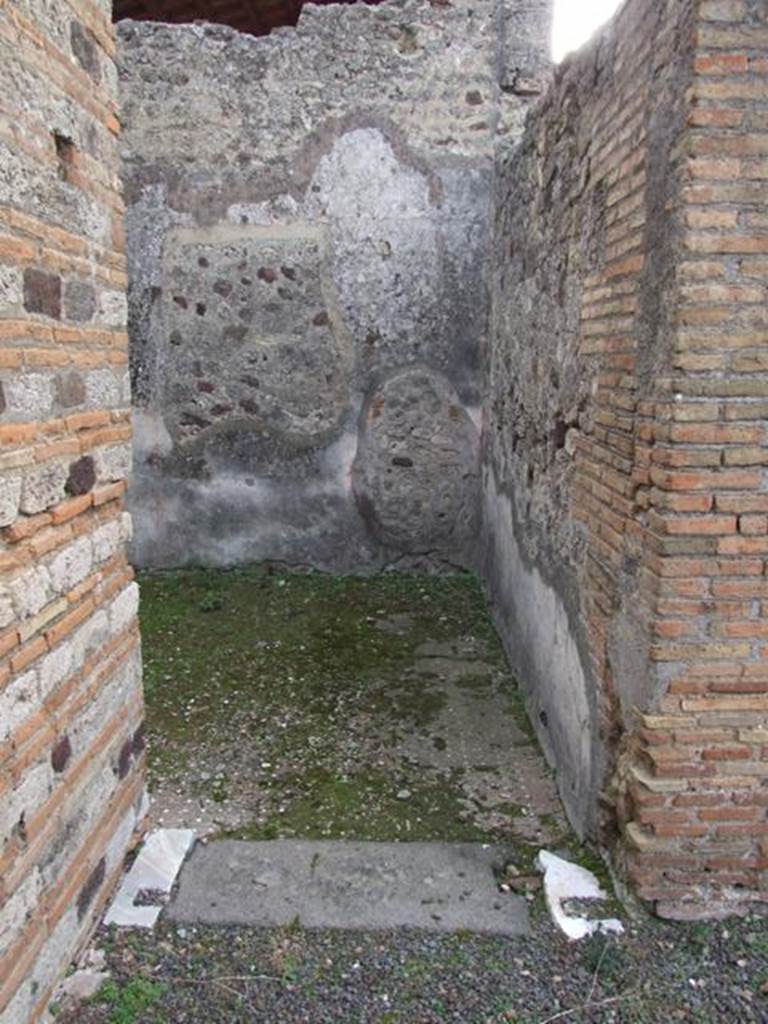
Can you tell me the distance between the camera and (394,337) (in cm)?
577

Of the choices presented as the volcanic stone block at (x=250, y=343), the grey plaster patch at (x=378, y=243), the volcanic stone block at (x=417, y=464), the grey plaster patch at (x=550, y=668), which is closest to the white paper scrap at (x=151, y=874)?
the grey plaster patch at (x=550, y=668)

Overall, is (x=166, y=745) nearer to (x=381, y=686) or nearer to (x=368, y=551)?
(x=381, y=686)

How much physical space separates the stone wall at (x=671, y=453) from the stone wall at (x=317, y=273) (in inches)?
101

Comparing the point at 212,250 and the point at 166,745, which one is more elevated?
the point at 212,250

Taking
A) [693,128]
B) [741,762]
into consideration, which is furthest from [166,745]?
[693,128]

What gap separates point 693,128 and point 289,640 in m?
3.77

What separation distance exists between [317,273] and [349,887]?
4.26m

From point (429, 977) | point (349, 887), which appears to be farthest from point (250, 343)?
point (429, 977)

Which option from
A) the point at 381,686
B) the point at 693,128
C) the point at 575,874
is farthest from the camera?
the point at 381,686

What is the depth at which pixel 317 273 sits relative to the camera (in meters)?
5.63

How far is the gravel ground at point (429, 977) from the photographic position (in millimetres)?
2156

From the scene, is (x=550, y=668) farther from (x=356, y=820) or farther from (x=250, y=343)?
(x=250, y=343)

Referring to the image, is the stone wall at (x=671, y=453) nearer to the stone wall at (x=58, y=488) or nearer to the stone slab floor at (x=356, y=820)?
the stone slab floor at (x=356, y=820)

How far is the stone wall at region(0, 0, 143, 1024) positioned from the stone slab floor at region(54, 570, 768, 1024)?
42 cm
